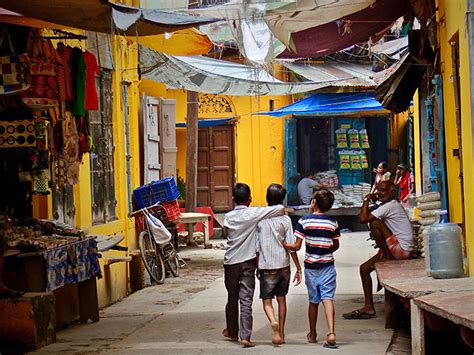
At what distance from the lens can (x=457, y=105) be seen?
367 inches

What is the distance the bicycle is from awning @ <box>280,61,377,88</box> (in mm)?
Result: 6193

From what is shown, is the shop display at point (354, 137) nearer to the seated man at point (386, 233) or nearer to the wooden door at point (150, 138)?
the wooden door at point (150, 138)

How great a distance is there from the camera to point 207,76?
17.2 meters

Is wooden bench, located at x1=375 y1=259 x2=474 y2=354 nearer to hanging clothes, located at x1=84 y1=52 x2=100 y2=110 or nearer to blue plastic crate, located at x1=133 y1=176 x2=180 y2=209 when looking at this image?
hanging clothes, located at x1=84 y1=52 x2=100 y2=110

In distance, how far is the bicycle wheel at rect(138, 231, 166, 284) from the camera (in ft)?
49.0

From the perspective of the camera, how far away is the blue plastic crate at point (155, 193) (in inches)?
606

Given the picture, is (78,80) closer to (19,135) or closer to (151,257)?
(19,135)

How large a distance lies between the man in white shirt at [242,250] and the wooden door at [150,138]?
8.17 meters

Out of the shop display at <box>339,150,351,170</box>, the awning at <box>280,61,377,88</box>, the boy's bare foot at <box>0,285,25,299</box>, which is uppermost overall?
the awning at <box>280,61,377,88</box>

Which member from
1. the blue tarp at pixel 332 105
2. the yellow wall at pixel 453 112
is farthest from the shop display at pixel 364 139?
the yellow wall at pixel 453 112

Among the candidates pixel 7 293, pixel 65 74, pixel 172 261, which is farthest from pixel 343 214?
pixel 7 293

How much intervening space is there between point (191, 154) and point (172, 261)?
17.8ft

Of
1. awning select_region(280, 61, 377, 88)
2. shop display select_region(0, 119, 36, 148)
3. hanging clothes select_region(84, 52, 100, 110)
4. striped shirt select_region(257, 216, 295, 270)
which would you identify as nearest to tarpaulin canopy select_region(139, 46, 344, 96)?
awning select_region(280, 61, 377, 88)

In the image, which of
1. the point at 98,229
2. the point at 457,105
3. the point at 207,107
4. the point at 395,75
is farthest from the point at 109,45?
the point at 207,107
